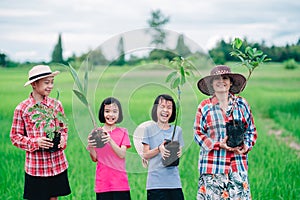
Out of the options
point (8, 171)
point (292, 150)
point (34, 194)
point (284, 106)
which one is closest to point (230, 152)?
point (34, 194)

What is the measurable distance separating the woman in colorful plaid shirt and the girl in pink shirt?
49 centimetres

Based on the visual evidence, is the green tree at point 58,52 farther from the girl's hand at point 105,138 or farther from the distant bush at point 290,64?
the distant bush at point 290,64

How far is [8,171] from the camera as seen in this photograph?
224 inches

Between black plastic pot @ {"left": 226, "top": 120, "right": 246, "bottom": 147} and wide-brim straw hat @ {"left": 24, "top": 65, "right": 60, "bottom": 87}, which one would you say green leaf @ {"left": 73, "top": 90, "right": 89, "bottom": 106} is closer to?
wide-brim straw hat @ {"left": 24, "top": 65, "right": 60, "bottom": 87}

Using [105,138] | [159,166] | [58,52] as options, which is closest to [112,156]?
[105,138]

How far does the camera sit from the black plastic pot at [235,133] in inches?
131

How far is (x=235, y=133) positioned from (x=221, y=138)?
12 cm

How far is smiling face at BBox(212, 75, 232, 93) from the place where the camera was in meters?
3.38

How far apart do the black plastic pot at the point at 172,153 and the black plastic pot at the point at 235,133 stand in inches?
12.8

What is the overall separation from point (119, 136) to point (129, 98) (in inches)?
10.1

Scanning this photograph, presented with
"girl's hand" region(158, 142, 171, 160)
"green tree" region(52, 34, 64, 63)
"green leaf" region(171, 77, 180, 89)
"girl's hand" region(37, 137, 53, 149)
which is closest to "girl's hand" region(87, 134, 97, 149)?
"girl's hand" region(37, 137, 53, 149)

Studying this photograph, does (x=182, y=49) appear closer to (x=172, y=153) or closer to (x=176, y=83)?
Answer: (x=176, y=83)

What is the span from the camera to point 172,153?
3.30m

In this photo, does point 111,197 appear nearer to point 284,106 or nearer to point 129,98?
point 129,98
